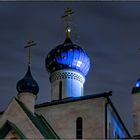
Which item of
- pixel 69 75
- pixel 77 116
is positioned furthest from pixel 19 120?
pixel 69 75

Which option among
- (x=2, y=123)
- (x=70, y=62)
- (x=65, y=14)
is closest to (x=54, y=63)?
(x=70, y=62)

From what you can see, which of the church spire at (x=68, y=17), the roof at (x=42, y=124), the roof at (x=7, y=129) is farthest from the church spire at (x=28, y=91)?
the church spire at (x=68, y=17)

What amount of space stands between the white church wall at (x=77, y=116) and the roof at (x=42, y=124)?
17 cm

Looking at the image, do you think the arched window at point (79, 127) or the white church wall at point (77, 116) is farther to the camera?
the arched window at point (79, 127)

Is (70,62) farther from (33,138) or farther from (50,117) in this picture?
(33,138)

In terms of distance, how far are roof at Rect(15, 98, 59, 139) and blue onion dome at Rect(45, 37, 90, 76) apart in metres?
3.37

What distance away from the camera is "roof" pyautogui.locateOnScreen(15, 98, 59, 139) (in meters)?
25.4

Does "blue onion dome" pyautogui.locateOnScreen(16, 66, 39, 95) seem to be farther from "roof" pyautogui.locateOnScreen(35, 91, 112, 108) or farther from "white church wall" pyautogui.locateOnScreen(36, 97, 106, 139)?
"white church wall" pyautogui.locateOnScreen(36, 97, 106, 139)

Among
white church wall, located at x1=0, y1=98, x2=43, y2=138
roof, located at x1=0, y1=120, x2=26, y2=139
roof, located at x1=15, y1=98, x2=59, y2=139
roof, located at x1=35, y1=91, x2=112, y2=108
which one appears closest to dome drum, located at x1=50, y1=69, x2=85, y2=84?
roof, located at x1=35, y1=91, x2=112, y2=108

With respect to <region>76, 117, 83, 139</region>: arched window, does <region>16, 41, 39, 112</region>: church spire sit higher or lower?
higher

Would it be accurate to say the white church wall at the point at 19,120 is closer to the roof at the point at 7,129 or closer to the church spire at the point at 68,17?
the roof at the point at 7,129

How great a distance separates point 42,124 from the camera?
87.2ft

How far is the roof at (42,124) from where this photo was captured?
25.4 m

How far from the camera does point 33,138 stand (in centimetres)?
2492
